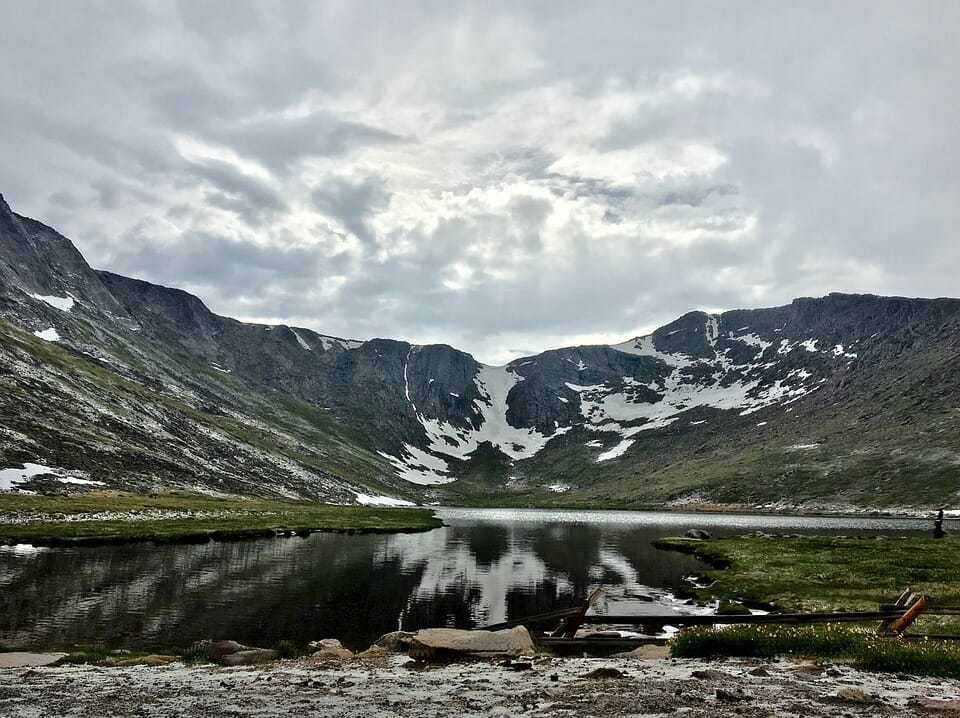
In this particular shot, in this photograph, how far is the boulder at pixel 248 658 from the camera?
74.2 ft

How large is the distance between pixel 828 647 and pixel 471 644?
443 inches

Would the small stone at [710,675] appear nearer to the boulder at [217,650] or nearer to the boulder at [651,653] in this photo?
the boulder at [651,653]

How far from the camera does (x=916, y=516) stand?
161 metres

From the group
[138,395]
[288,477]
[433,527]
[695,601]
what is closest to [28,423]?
[138,395]

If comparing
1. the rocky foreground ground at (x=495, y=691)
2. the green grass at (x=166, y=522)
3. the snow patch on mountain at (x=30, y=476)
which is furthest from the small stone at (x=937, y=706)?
the snow patch on mountain at (x=30, y=476)

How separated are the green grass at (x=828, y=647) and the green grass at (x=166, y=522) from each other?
65.4 meters

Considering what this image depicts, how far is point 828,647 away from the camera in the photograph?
18672mm

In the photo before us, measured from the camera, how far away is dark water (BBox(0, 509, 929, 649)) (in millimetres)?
32375

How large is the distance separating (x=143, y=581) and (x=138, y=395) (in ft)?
518

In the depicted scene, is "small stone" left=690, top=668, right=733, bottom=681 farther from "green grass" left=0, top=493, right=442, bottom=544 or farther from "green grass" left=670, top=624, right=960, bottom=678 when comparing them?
"green grass" left=0, top=493, right=442, bottom=544

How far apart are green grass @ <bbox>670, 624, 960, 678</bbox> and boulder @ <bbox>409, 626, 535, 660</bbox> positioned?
525 centimetres

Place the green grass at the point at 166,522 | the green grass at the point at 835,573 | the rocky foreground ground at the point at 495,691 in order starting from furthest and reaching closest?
the green grass at the point at 166,522 < the green grass at the point at 835,573 < the rocky foreground ground at the point at 495,691

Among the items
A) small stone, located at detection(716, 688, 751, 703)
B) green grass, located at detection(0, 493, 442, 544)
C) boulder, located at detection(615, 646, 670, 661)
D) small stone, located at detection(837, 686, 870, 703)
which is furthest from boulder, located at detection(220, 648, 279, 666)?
green grass, located at detection(0, 493, 442, 544)

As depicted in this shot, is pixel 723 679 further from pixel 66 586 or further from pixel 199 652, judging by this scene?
pixel 66 586
